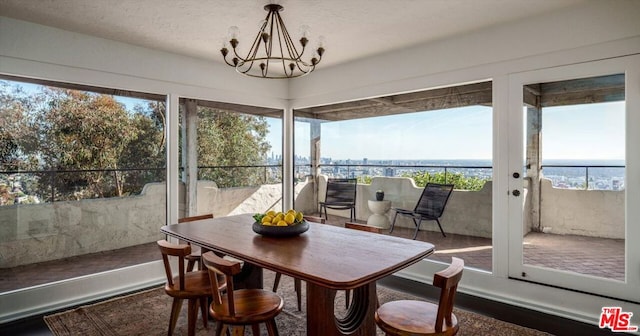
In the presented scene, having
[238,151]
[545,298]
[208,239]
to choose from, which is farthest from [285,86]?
[545,298]

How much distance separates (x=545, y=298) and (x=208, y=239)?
9.60 ft

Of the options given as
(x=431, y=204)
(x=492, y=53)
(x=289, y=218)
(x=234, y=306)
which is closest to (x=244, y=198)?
(x=289, y=218)

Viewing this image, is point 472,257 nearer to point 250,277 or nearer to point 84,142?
point 250,277

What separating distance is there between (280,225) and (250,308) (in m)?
0.66

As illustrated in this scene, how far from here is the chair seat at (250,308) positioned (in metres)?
1.93

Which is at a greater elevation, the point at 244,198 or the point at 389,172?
the point at 389,172

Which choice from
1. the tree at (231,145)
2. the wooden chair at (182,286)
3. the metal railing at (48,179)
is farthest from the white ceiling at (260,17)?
the wooden chair at (182,286)

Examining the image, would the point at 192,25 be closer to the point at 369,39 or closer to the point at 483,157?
the point at 369,39

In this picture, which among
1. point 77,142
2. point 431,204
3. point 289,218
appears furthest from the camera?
point 431,204

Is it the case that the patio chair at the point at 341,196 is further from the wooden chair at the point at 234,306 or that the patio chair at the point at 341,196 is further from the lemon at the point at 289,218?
the wooden chair at the point at 234,306

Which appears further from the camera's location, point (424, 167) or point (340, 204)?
point (340, 204)

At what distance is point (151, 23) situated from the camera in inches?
123

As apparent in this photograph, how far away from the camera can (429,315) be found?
1.96 m

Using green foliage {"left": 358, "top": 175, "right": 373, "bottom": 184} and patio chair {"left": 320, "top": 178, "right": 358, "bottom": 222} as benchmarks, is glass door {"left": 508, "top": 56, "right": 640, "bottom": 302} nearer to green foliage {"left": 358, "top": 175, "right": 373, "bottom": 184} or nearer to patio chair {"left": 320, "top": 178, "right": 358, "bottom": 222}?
green foliage {"left": 358, "top": 175, "right": 373, "bottom": 184}
